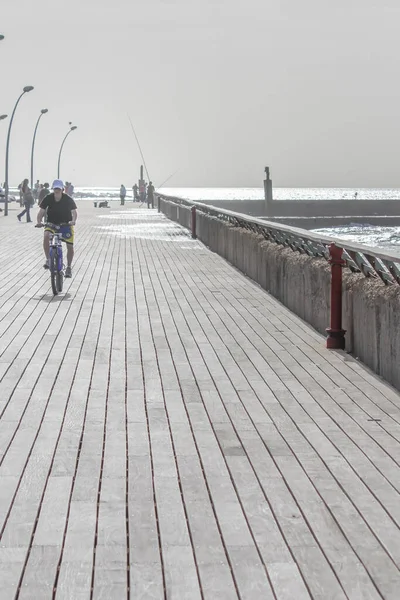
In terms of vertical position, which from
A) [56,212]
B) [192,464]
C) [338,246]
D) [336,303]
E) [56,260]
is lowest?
[192,464]

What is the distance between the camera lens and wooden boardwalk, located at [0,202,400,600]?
4.59 m

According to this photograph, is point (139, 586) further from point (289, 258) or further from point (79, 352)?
point (289, 258)

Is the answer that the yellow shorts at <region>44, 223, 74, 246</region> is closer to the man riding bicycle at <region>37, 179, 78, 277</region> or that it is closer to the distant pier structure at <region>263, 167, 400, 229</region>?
the man riding bicycle at <region>37, 179, 78, 277</region>

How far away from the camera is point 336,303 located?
11.0 metres

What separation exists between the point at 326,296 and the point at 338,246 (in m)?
0.77

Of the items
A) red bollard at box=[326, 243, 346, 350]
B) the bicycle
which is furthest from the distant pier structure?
red bollard at box=[326, 243, 346, 350]

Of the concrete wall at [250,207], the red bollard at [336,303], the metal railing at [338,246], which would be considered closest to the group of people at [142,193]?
the concrete wall at [250,207]

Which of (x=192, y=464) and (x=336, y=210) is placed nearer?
(x=192, y=464)

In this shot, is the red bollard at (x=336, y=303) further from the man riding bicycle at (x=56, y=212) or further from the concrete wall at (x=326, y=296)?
the man riding bicycle at (x=56, y=212)

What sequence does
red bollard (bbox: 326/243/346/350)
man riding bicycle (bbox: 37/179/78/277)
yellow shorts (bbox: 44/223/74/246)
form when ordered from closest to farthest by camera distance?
red bollard (bbox: 326/243/346/350), man riding bicycle (bbox: 37/179/78/277), yellow shorts (bbox: 44/223/74/246)

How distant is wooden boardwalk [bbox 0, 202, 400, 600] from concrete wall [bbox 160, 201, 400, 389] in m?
0.21

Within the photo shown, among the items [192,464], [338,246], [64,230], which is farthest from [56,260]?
[192,464]

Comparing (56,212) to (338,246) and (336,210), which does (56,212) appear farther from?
(336,210)

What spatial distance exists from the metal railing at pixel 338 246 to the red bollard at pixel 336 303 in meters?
0.07
